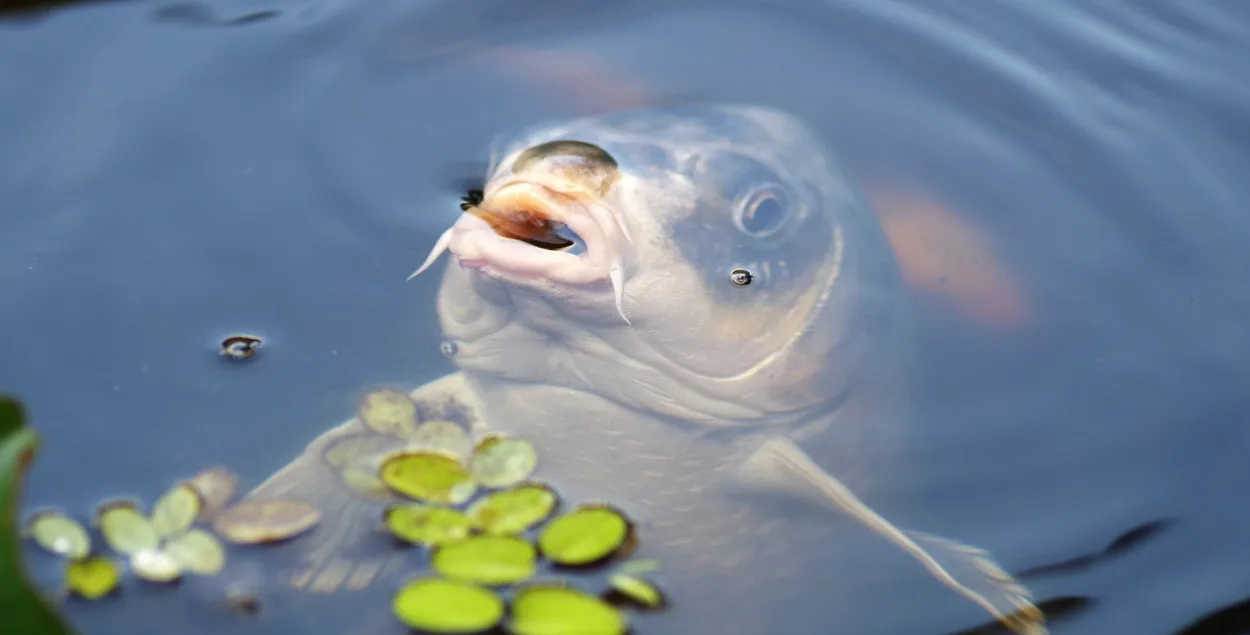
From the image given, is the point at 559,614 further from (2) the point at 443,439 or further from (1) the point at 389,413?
(1) the point at 389,413

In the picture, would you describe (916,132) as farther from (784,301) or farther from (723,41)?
(784,301)

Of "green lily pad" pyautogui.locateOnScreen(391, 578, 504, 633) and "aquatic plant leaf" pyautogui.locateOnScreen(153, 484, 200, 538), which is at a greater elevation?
"aquatic plant leaf" pyautogui.locateOnScreen(153, 484, 200, 538)

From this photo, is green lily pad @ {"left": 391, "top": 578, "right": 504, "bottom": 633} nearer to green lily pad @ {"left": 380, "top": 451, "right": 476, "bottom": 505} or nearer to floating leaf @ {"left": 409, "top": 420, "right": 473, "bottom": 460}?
green lily pad @ {"left": 380, "top": 451, "right": 476, "bottom": 505}

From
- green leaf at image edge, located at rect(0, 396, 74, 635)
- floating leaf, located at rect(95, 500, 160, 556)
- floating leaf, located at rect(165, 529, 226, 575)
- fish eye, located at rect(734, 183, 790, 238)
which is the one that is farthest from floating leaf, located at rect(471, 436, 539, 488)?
green leaf at image edge, located at rect(0, 396, 74, 635)

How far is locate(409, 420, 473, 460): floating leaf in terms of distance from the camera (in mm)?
2309

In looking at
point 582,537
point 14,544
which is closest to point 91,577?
point 14,544

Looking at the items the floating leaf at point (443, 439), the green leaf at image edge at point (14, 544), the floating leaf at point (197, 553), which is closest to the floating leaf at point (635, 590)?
the floating leaf at point (443, 439)

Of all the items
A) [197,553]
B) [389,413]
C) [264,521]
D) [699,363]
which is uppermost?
[699,363]

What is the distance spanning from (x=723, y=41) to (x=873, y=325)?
145 centimetres

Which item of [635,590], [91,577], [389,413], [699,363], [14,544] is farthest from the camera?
[699,363]

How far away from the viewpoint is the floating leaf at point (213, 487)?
2.21 meters

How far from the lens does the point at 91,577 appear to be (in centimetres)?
202

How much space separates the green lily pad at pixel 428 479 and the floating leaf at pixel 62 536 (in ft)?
1.78

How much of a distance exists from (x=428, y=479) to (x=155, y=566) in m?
0.50
